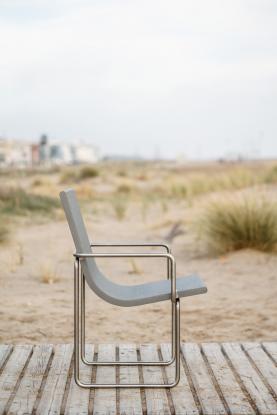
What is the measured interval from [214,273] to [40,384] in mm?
4727

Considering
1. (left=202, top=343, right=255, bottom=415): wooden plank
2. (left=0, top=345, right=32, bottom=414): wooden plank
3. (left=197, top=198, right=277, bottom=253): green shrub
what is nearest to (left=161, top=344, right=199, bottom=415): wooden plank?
(left=202, top=343, right=255, bottom=415): wooden plank

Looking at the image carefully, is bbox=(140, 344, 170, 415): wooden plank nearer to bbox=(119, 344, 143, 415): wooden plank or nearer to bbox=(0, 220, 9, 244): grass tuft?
bbox=(119, 344, 143, 415): wooden plank

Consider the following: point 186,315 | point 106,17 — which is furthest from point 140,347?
point 106,17

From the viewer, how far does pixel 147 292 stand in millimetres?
3768

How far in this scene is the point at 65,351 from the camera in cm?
425

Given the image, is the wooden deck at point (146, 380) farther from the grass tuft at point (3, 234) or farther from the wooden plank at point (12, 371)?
the grass tuft at point (3, 234)

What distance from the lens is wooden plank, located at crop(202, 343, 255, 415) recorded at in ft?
10.8

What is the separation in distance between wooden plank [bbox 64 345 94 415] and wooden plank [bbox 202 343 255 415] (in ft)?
2.13

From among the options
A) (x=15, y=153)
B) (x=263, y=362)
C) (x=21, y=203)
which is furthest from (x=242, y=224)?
(x=15, y=153)

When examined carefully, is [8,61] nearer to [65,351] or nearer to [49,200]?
[49,200]

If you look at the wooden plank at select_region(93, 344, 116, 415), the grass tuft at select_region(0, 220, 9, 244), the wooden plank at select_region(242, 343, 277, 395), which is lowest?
the wooden plank at select_region(93, 344, 116, 415)

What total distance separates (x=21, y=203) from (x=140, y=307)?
27.0 feet

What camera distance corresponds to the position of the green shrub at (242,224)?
28.6ft

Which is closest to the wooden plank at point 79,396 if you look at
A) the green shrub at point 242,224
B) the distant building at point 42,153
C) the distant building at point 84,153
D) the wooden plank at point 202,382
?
the wooden plank at point 202,382
